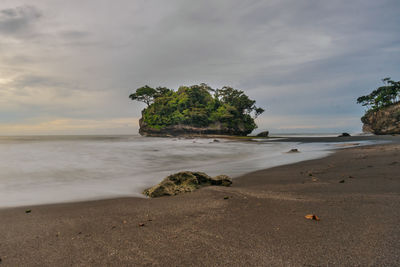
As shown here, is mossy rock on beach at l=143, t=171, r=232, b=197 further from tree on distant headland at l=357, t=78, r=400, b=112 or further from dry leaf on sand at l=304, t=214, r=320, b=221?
tree on distant headland at l=357, t=78, r=400, b=112

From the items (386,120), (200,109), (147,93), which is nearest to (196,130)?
(200,109)

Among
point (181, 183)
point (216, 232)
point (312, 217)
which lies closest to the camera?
point (216, 232)

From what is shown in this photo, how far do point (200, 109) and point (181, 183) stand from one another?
59.3 m

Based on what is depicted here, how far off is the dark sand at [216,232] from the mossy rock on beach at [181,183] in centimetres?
64

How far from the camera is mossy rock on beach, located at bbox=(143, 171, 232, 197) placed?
12.7 feet

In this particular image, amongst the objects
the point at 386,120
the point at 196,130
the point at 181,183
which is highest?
the point at 386,120

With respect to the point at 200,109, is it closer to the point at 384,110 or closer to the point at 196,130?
the point at 196,130

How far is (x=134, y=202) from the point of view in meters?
3.46

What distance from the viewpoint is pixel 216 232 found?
203 centimetres

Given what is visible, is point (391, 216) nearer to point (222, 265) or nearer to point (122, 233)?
point (222, 265)

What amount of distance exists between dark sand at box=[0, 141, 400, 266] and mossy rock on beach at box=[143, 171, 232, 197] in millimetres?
636

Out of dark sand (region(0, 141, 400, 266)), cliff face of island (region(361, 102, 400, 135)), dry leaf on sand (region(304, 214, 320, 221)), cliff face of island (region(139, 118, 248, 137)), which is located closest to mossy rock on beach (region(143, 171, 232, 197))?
dark sand (region(0, 141, 400, 266))

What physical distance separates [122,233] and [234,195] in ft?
6.07

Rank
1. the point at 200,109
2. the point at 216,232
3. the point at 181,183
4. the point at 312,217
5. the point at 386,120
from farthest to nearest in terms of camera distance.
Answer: the point at 200,109 → the point at 386,120 → the point at 181,183 → the point at 312,217 → the point at 216,232
